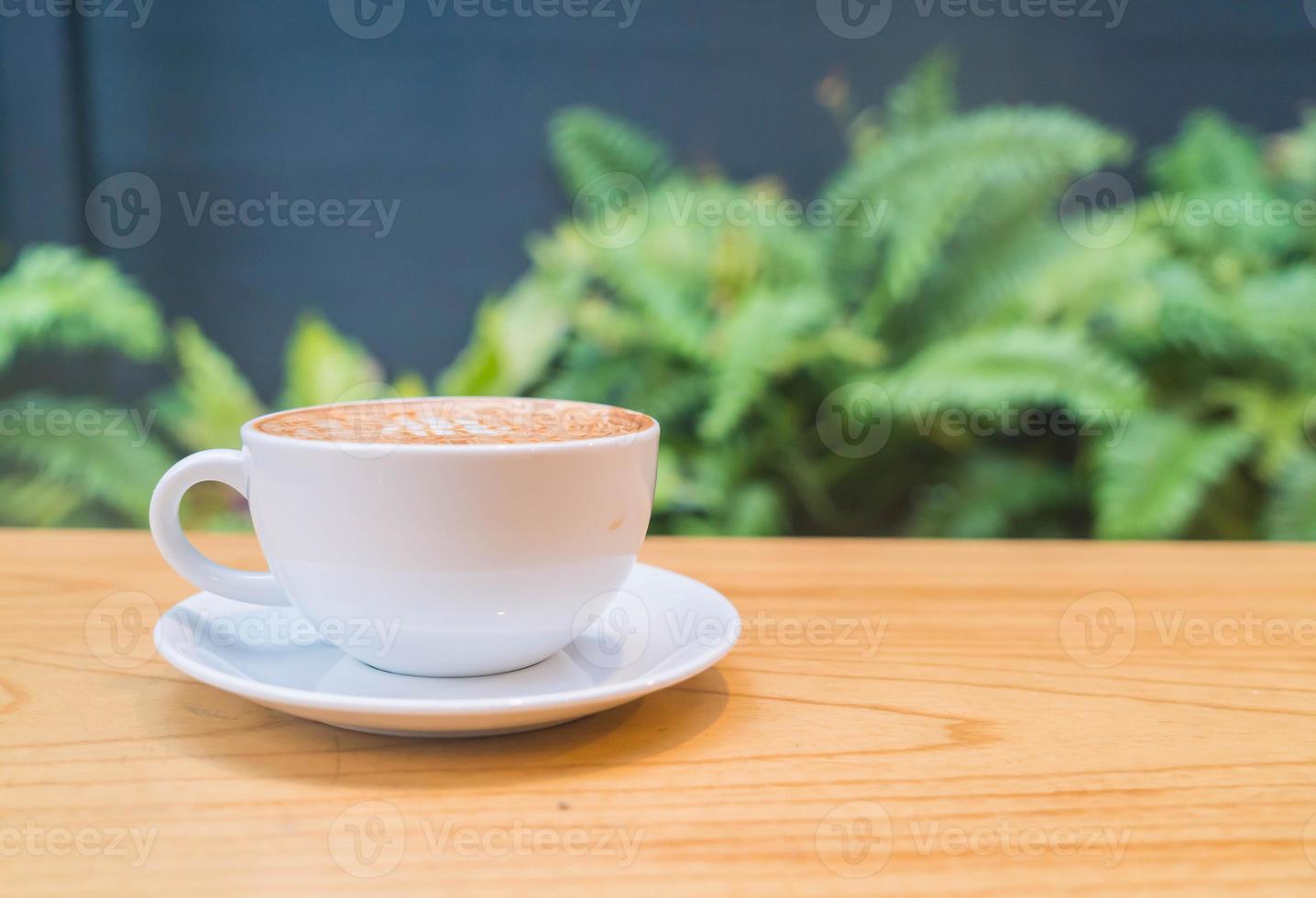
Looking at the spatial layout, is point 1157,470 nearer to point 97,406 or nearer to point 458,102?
point 458,102

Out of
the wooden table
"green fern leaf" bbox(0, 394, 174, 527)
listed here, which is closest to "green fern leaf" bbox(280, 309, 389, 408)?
"green fern leaf" bbox(0, 394, 174, 527)

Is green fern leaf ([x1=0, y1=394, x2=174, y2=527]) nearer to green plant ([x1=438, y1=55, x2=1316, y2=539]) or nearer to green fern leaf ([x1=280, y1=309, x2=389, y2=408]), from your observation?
green fern leaf ([x1=280, y1=309, x2=389, y2=408])

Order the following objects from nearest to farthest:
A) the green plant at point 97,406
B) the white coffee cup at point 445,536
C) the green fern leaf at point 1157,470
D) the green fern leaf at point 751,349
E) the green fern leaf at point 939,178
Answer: the white coffee cup at point 445,536 → the green fern leaf at point 1157,470 → the green fern leaf at point 751,349 → the green fern leaf at point 939,178 → the green plant at point 97,406

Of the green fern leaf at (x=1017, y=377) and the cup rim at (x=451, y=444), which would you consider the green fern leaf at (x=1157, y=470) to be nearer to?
the green fern leaf at (x=1017, y=377)

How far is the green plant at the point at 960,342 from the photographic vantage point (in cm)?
192

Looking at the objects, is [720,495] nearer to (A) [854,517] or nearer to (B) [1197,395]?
(A) [854,517]

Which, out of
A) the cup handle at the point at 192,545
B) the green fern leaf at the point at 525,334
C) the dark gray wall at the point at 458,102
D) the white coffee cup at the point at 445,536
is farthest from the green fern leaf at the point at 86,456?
the white coffee cup at the point at 445,536

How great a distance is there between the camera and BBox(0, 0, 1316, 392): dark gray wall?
260cm

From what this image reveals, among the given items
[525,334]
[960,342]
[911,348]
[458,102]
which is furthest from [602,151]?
[960,342]

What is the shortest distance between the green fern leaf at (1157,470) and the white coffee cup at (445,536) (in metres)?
1.54

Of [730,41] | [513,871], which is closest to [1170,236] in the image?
[730,41]

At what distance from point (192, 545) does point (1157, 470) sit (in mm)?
1751

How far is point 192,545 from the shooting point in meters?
0.59

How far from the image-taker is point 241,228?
2.66m
